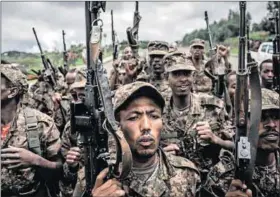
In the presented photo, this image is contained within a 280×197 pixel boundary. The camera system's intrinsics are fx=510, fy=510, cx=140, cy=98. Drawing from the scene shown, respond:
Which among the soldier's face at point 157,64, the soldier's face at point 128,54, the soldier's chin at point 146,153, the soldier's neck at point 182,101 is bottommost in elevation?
the soldier's chin at point 146,153

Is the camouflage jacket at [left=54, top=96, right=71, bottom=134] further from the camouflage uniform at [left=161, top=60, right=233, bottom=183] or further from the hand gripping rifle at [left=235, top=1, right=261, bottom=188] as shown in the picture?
the hand gripping rifle at [left=235, top=1, right=261, bottom=188]

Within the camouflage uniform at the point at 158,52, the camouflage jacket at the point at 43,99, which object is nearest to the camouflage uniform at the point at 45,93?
the camouflage jacket at the point at 43,99

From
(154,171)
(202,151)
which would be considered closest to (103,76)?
(154,171)

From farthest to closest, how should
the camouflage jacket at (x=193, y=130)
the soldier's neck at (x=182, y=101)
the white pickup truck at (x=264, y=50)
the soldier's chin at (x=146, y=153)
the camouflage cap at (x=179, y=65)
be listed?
the white pickup truck at (x=264, y=50)
the camouflage cap at (x=179, y=65)
the soldier's neck at (x=182, y=101)
the camouflage jacket at (x=193, y=130)
the soldier's chin at (x=146, y=153)

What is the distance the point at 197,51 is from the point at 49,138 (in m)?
5.11

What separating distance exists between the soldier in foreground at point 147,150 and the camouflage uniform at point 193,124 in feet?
4.33

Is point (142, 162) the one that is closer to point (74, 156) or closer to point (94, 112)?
point (94, 112)

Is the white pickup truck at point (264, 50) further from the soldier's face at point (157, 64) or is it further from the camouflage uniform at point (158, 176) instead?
the camouflage uniform at point (158, 176)

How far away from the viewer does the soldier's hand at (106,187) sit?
2.73 metres

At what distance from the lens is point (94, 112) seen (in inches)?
116

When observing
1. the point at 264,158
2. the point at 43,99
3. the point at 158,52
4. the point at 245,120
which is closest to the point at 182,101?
the point at 264,158

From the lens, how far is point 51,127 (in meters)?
4.47

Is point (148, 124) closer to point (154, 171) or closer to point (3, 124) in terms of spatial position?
point (154, 171)

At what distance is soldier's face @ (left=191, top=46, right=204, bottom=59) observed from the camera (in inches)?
352
